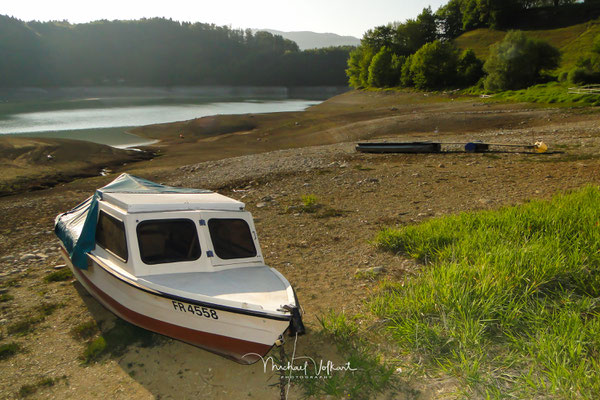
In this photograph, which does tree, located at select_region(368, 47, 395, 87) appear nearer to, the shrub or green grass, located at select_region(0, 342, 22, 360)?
the shrub

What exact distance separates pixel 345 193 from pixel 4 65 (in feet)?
549

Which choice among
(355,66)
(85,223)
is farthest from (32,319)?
(355,66)

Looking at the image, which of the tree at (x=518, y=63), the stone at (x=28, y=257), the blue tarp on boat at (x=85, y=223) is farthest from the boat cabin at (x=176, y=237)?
the tree at (x=518, y=63)

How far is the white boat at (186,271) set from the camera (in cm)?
603

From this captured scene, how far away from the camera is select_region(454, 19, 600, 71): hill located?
A: 77.4 metres

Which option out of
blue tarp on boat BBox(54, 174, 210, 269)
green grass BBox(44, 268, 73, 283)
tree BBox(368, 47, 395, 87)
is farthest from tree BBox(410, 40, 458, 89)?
green grass BBox(44, 268, 73, 283)

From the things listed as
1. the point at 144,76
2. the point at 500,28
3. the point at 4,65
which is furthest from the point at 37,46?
the point at 500,28

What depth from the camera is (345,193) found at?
52.9 feet

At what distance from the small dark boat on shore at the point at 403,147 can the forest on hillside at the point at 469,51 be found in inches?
1529

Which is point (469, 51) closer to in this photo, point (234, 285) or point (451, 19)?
point (451, 19)

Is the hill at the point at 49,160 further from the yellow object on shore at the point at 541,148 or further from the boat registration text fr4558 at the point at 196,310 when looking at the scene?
the yellow object on shore at the point at 541,148

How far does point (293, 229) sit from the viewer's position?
12531 millimetres

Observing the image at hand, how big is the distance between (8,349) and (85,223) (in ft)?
8.92

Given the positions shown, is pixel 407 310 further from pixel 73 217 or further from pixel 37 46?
pixel 37 46
